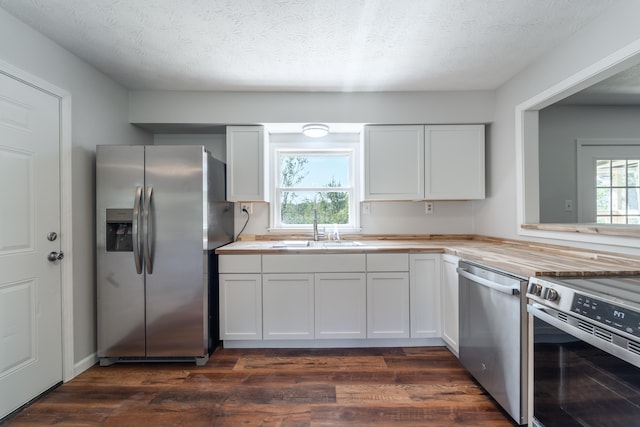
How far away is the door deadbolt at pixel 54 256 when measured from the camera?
1.91 meters

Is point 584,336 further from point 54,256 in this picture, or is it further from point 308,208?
point 54,256

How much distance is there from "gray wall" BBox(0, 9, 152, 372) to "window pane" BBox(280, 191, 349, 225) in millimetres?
1669

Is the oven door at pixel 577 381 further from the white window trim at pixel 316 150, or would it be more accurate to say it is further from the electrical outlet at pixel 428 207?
the white window trim at pixel 316 150

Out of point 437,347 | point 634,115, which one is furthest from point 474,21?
point 634,115

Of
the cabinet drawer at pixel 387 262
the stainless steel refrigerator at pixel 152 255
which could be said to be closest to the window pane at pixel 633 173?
the cabinet drawer at pixel 387 262

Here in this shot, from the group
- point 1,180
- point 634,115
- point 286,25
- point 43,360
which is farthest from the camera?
point 634,115

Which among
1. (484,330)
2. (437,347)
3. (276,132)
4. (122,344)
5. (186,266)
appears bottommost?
(437,347)

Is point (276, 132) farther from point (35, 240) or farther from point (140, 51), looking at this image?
point (35, 240)

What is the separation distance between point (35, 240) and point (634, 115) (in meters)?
5.30

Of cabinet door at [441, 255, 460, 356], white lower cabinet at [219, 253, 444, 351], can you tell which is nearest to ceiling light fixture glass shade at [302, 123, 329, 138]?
white lower cabinet at [219, 253, 444, 351]

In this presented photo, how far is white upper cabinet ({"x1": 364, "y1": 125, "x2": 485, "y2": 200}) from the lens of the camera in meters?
2.79

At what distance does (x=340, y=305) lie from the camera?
2.44 meters

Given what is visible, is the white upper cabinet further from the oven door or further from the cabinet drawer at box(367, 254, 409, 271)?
the oven door

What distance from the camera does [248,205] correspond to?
10.2 ft
